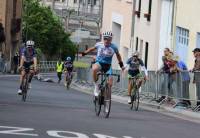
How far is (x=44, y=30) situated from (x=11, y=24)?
27715mm

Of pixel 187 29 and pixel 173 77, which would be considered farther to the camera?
pixel 187 29

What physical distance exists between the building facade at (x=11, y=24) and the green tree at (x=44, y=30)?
67.7 ft

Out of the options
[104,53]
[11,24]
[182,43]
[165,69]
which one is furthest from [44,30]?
[104,53]

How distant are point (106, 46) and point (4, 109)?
2647 mm

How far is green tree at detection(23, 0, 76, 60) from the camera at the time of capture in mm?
95812

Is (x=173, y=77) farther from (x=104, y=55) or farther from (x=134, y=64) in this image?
(x=104, y=55)

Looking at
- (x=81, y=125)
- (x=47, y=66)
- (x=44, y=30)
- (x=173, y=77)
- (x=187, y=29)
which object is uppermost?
(x=44, y=30)

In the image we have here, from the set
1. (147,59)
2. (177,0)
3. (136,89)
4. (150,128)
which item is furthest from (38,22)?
(150,128)

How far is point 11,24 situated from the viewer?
2729 inches

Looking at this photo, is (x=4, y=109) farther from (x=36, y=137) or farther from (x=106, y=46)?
(x=36, y=137)

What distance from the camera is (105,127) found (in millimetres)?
Result: 15312

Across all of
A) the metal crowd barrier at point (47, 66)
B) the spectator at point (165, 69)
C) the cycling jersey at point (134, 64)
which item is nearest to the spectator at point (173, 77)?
the spectator at point (165, 69)

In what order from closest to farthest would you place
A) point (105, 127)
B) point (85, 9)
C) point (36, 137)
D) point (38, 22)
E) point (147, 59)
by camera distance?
1. point (36, 137)
2. point (105, 127)
3. point (147, 59)
4. point (38, 22)
5. point (85, 9)

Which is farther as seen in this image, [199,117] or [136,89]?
[136,89]
